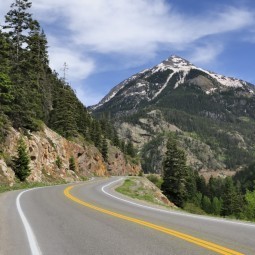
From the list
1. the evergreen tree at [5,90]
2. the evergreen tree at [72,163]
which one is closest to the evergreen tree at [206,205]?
the evergreen tree at [72,163]

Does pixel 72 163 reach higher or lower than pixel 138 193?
higher

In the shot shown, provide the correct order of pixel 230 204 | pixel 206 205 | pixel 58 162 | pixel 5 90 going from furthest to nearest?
pixel 206 205 → pixel 230 204 → pixel 58 162 → pixel 5 90

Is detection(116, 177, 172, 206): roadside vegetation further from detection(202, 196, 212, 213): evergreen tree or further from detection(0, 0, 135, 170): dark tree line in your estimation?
detection(202, 196, 212, 213): evergreen tree

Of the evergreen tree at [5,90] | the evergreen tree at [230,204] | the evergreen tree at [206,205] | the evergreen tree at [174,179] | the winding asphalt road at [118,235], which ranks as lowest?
the evergreen tree at [206,205]

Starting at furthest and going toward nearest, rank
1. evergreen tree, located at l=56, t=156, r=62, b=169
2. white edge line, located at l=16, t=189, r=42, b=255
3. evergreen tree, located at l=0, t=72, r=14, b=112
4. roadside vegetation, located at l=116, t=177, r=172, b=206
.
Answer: evergreen tree, located at l=56, t=156, r=62, b=169, evergreen tree, located at l=0, t=72, r=14, b=112, roadside vegetation, located at l=116, t=177, r=172, b=206, white edge line, located at l=16, t=189, r=42, b=255

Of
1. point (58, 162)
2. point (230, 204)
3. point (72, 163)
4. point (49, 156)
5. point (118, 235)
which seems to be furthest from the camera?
point (230, 204)

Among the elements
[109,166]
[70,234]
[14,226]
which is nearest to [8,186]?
[14,226]

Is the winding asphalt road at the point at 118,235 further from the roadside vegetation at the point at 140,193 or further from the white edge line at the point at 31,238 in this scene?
the roadside vegetation at the point at 140,193

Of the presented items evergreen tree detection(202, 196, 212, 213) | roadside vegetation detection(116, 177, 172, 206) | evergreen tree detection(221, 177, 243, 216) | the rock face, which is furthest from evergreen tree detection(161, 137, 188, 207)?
evergreen tree detection(202, 196, 212, 213)

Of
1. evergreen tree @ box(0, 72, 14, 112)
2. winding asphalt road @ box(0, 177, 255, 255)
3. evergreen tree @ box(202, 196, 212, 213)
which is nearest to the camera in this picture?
winding asphalt road @ box(0, 177, 255, 255)

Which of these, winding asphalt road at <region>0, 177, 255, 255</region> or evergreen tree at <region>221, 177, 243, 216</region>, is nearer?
winding asphalt road at <region>0, 177, 255, 255</region>

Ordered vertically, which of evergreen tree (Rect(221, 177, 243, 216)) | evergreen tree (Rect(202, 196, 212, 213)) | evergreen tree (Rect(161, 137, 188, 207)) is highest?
evergreen tree (Rect(161, 137, 188, 207))

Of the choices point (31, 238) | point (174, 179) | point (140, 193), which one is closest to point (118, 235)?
point (31, 238)

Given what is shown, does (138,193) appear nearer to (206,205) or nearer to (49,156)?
(49,156)
